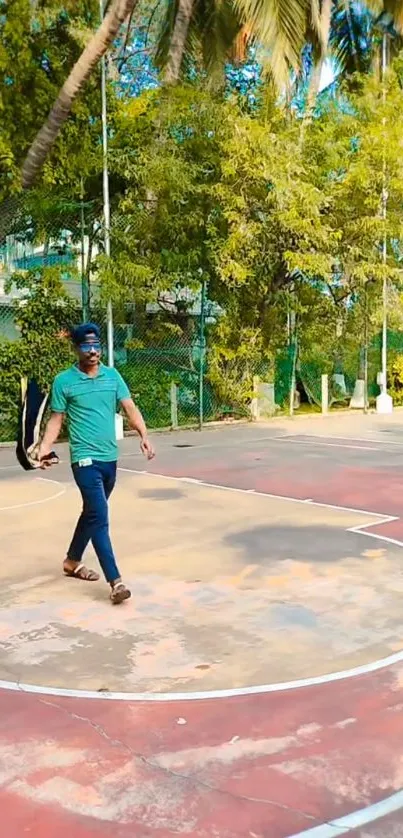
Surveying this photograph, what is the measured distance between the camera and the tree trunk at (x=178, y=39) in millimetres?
17656

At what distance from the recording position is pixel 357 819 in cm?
322

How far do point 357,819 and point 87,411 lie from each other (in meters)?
3.43

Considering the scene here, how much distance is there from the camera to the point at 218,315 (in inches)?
707

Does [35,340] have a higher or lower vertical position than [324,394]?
higher

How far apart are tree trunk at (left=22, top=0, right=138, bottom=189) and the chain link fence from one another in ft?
3.69

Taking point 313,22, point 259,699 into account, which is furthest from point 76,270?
point 259,699

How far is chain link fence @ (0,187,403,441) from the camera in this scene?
15.4 metres

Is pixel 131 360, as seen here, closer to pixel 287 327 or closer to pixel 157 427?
pixel 157 427

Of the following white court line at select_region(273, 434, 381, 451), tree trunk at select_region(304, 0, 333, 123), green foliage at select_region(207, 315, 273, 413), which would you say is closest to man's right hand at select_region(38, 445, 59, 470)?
Answer: white court line at select_region(273, 434, 381, 451)

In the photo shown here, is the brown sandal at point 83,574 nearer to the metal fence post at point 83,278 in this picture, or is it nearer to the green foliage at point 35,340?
the green foliage at point 35,340

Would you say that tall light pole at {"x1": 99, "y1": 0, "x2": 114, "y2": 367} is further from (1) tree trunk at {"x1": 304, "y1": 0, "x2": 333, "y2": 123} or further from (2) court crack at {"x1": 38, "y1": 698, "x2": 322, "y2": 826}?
(2) court crack at {"x1": 38, "y1": 698, "x2": 322, "y2": 826}

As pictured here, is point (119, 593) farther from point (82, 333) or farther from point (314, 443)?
point (314, 443)

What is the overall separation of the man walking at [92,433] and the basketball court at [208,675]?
449mm

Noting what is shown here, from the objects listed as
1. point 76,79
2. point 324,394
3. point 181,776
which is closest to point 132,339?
point 76,79
